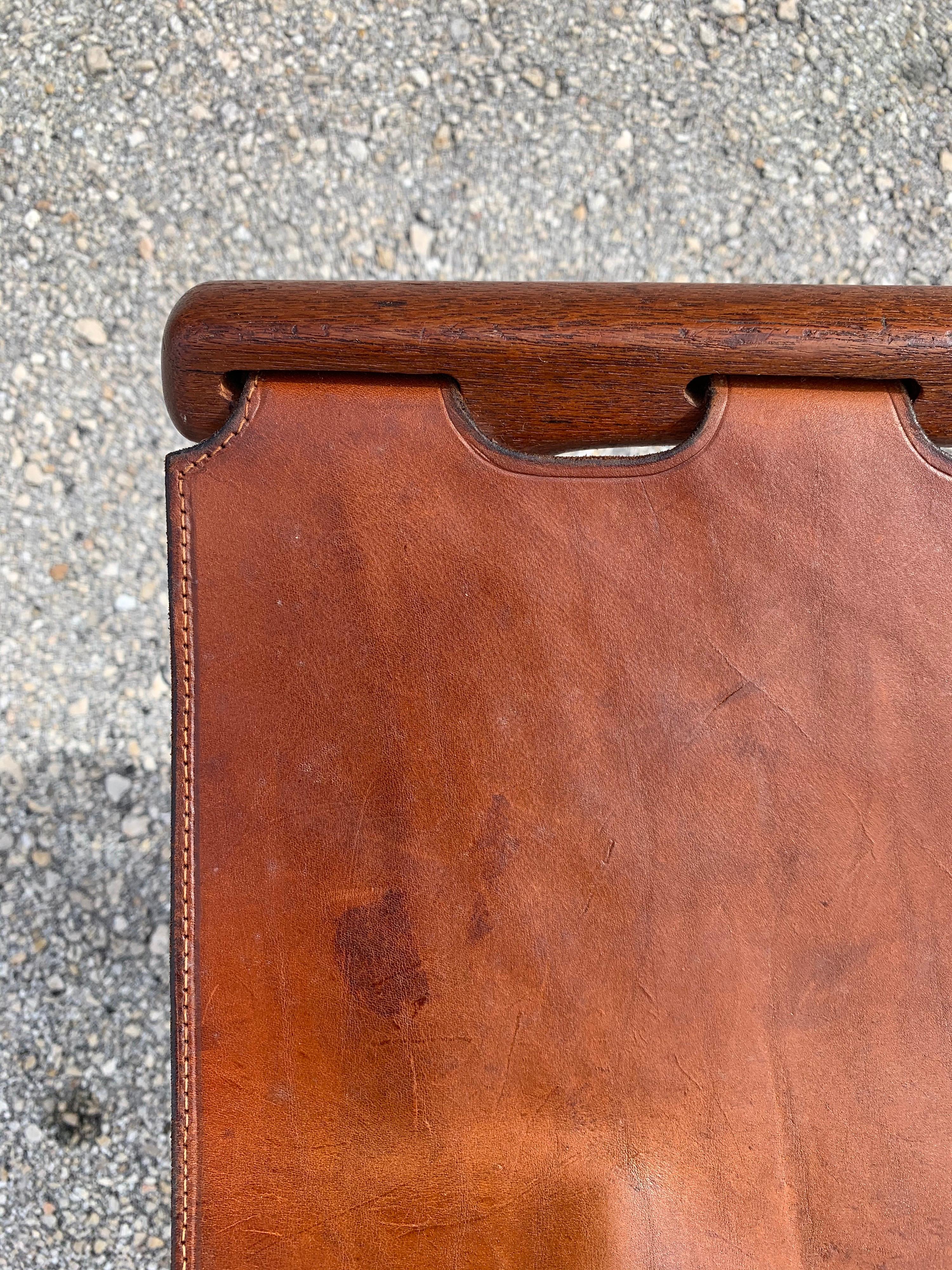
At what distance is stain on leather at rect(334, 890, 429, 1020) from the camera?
760 millimetres

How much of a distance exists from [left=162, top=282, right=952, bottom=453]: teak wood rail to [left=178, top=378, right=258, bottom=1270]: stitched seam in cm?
6

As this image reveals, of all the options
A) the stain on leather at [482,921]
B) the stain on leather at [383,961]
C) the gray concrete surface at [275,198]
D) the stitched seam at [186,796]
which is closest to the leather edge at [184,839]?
the stitched seam at [186,796]

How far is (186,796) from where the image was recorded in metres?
0.77

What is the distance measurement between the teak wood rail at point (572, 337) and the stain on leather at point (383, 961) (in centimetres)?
43

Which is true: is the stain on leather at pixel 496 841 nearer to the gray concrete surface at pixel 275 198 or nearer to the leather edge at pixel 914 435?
the leather edge at pixel 914 435

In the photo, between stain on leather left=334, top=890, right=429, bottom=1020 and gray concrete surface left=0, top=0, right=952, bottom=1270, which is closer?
stain on leather left=334, top=890, right=429, bottom=1020

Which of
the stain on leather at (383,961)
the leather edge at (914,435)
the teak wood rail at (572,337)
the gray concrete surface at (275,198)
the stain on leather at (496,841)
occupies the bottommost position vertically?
the stain on leather at (383,961)

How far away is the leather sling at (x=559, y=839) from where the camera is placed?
0.75m

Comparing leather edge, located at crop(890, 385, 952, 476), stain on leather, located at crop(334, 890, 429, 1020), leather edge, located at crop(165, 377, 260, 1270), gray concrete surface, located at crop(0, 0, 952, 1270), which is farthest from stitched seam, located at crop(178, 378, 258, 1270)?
gray concrete surface, located at crop(0, 0, 952, 1270)

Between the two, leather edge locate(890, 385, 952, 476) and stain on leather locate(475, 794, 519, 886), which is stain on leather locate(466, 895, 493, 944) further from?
leather edge locate(890, 385, 952, 476)

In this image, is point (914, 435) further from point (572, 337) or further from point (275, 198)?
point (275, 198)

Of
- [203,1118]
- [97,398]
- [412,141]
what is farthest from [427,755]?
[412,141]

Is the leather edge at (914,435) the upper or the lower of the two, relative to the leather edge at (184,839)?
upper

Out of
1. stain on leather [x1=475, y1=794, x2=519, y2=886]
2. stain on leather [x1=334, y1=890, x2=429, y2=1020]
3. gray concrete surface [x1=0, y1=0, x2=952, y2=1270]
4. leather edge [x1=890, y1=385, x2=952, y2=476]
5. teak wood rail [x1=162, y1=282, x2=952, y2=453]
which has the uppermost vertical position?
gray concrete surface [x1=0, y1=0, x2=952, y2=1270]
